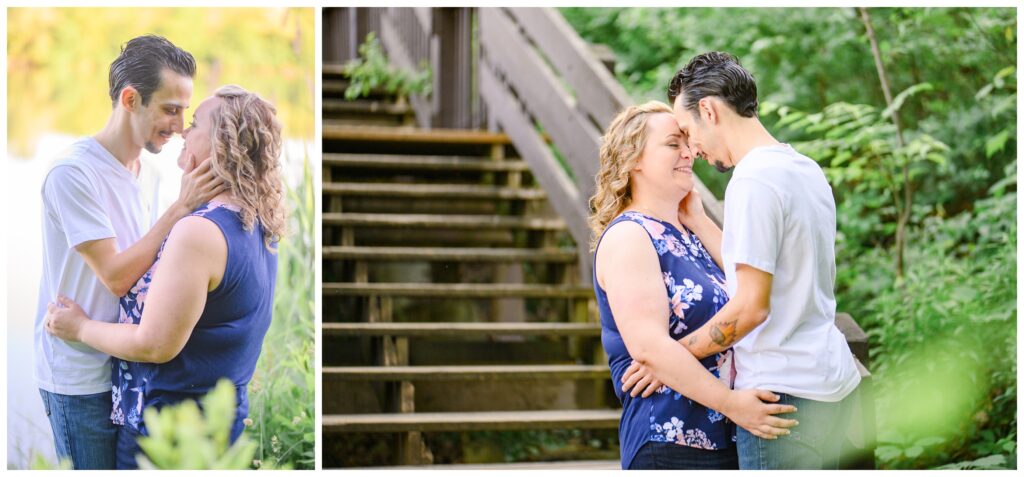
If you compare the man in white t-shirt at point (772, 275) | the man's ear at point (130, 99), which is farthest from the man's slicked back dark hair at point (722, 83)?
the man's ear at point (130, 99)

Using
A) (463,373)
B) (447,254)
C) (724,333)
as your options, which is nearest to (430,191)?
(447,254)

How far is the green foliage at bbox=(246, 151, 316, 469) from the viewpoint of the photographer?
2.78m

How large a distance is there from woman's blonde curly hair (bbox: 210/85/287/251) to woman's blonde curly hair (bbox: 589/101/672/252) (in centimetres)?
83

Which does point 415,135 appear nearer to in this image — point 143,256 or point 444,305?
point 444,305

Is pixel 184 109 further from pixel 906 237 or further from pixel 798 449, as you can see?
pixel 906 237

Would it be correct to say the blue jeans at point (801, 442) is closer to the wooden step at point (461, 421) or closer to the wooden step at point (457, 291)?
the wooden step at point (461, 421)

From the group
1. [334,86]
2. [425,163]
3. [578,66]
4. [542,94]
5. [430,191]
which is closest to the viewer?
[578,66]

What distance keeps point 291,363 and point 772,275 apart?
1.37 m

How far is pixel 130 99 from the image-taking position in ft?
8.34

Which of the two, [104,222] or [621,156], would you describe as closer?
[621,156]

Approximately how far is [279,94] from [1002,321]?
277 cm

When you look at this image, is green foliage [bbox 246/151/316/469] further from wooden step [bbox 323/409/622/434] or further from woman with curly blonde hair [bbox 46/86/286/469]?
wooden step [bbox 323/409/622/434]

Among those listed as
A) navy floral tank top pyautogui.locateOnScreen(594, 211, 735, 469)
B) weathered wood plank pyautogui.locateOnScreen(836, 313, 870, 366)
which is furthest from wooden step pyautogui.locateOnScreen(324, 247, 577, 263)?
navy floral tank top pyautogui.locateOnScreen(594, 211, 735, 469)

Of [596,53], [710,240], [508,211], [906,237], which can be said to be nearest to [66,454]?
[710,240]
